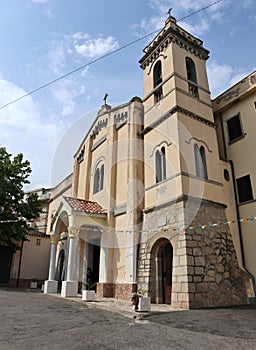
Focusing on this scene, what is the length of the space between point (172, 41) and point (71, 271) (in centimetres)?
1275

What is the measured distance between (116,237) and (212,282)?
5394mm

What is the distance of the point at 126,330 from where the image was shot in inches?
239

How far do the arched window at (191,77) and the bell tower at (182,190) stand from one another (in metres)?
0.05

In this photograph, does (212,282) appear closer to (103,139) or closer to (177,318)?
(177,318)

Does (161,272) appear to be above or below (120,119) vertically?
below

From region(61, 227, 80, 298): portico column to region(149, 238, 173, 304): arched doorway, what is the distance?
3.97 meters

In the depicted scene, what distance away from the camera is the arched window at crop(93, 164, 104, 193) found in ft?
55.2

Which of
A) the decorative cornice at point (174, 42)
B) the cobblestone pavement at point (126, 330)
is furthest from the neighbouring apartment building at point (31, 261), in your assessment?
the cobblestone pavement at point (126, 330)

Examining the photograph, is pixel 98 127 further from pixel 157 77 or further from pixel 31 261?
pixel 31 261

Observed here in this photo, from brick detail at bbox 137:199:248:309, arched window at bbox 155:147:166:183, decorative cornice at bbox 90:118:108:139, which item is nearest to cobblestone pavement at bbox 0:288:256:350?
brick detail at bbox 137:199:248:309

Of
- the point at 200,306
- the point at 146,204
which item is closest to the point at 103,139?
the point at 146,204

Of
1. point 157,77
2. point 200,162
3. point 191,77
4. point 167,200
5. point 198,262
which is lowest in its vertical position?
point 198,262

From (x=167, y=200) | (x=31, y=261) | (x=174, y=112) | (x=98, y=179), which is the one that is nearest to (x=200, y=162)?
(x=167, y=200)

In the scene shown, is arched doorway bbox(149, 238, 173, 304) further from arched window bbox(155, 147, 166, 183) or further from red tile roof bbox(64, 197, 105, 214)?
red tile roof bbox(64, 197, 105, 214)
